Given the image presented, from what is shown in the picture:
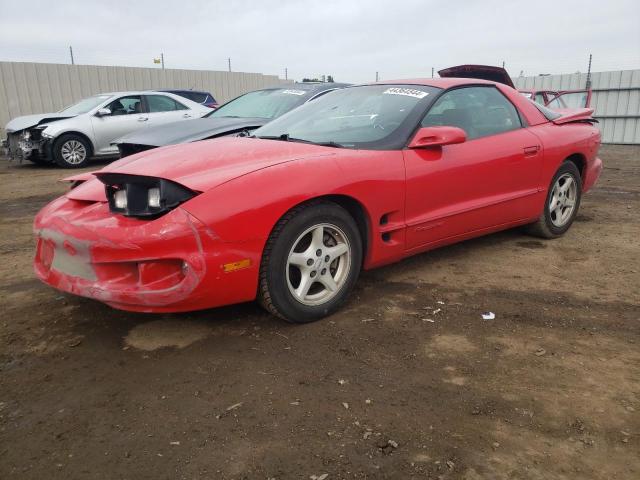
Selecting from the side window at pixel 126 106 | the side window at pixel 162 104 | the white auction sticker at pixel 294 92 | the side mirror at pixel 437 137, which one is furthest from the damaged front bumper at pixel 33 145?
the side mirror at pixel 437 137

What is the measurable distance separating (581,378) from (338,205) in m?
1.46

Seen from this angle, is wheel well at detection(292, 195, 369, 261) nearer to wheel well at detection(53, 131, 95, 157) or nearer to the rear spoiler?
the rear spoiler

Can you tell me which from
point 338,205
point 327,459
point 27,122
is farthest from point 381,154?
point 27,122

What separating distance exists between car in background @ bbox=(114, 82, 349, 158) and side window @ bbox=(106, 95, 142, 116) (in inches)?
161

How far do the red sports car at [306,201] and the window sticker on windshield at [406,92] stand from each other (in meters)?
0.02

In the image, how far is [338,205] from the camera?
289 cm

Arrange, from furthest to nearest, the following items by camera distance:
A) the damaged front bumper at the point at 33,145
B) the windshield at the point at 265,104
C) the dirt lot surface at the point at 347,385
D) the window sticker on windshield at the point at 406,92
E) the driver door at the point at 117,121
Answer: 1. the driver door at the point at 117,121
2. the damaged front bumper at the point at 33,145
3. the windshield at the point at 265,104
4. the window sticker on windshield at the point at 406,92
5. the dirt lot surface at the point at 347,385

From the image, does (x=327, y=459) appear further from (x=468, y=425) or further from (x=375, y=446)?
(x=468, y=425)

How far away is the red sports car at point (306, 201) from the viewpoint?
2449mm

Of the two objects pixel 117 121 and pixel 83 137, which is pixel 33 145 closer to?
pixel 83 137

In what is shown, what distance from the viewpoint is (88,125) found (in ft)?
32.3

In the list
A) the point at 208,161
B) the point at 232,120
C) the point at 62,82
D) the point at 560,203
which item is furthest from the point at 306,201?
the point at 62,82

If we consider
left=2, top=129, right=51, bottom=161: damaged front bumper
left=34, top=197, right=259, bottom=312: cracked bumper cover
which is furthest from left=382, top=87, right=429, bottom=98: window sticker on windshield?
left=2, top=129, right=51, bottom=161: damaged front bumper

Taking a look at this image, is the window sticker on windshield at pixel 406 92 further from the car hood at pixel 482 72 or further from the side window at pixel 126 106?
the side window at pixel 126 106
